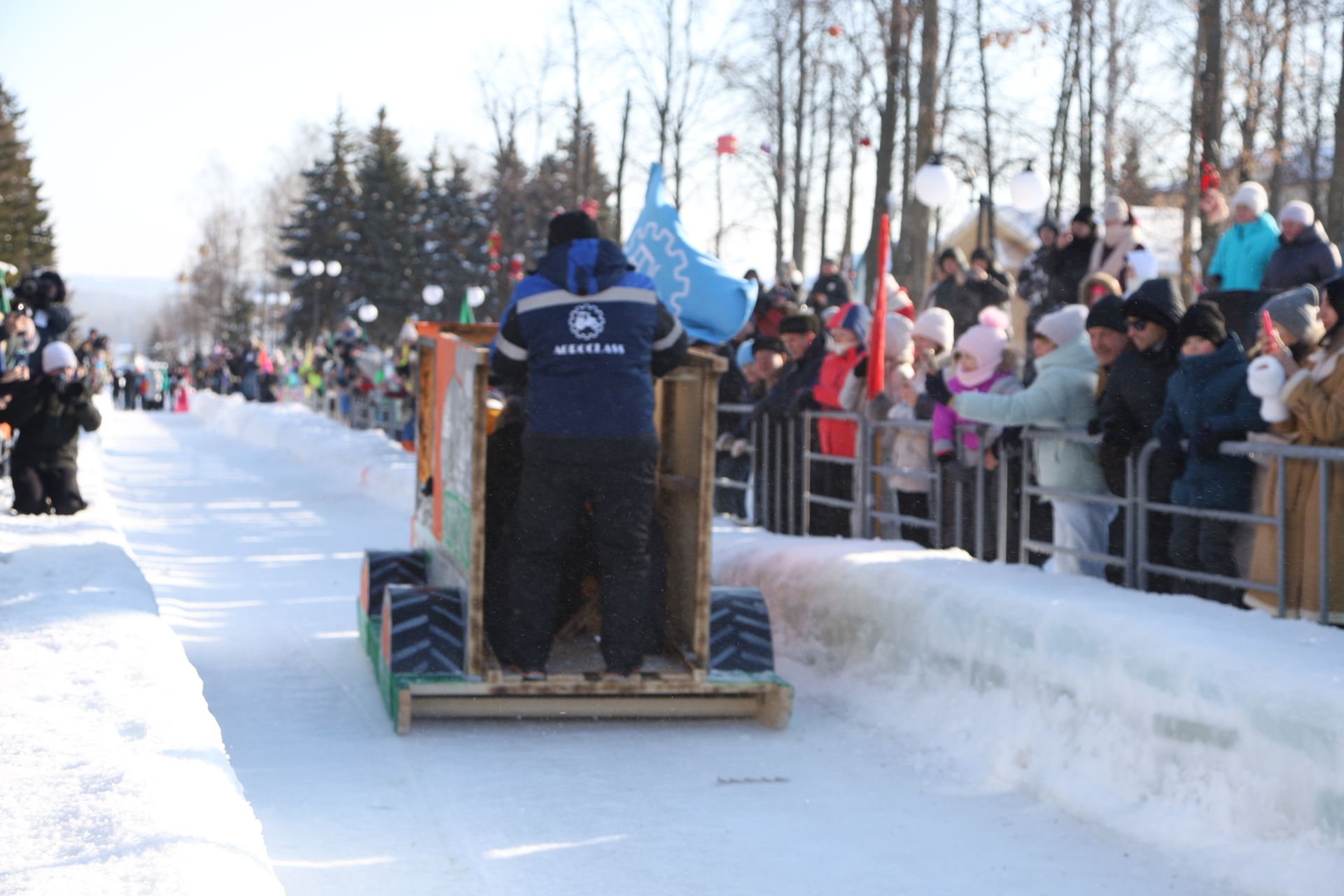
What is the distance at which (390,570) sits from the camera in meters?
7.55

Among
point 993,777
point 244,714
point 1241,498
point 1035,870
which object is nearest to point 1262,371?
point 1241,498

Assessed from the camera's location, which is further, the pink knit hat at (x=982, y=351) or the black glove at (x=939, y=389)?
the black glove at (x=939, y=389)

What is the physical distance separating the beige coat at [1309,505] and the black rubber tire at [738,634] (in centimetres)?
193

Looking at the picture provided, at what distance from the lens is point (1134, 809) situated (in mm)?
4773

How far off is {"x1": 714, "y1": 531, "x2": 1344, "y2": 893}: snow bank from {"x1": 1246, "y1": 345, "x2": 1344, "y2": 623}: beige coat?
0.94 feet

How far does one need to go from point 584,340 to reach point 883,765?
192cm

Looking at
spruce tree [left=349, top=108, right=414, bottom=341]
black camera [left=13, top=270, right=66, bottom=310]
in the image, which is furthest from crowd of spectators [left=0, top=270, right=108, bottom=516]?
spruce tree [left=349, top=108, right=414, bottom=341]

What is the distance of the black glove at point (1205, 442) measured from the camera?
5.59 m

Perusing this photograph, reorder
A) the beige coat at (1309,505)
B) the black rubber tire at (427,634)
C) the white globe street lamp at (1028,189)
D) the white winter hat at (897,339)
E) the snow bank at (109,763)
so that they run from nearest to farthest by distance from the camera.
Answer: the snow bank at (109,763)
the beige coat at (1309,505)
the black rubber tire at (427,634)
the white winter hat at (897,339)
the white globe street lamp at (1028,189)

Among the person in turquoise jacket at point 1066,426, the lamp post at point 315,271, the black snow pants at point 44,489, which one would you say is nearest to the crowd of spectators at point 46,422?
the black snow pants at point 44,489

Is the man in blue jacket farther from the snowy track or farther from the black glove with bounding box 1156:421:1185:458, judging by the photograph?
the black glove with bounding box 1156:421:1185:458

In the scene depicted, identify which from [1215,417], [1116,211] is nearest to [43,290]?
[1116,211]


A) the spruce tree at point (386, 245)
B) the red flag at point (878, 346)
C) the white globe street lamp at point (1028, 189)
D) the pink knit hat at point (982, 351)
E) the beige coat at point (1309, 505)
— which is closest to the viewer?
the beige coat at point (1309, 505)

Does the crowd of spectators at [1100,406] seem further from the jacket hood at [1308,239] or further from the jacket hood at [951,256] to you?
the jacket hood at [951,256]
